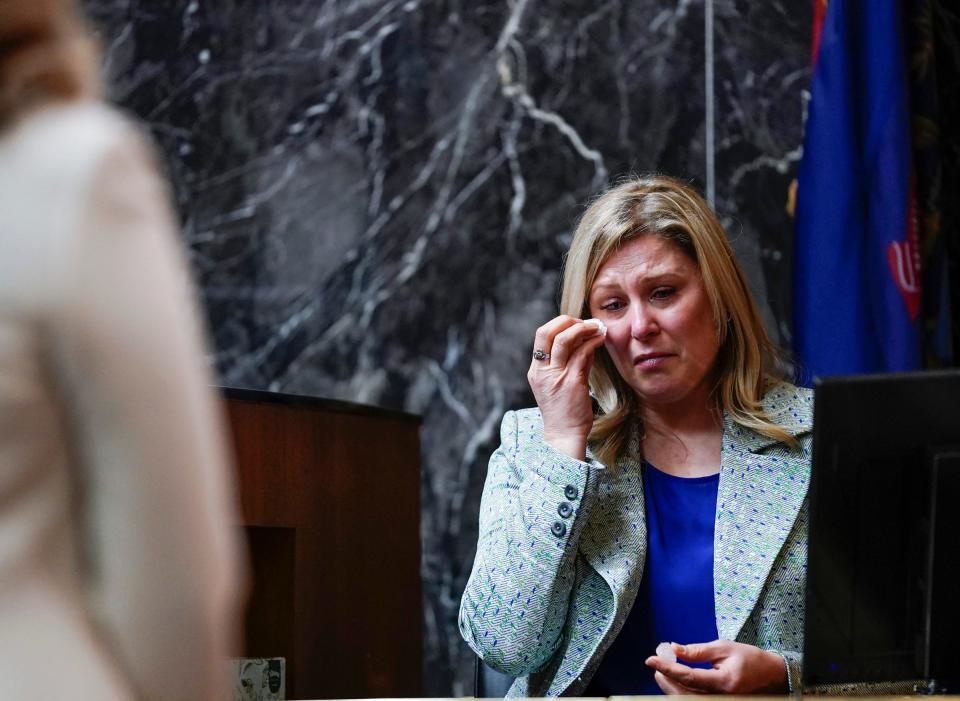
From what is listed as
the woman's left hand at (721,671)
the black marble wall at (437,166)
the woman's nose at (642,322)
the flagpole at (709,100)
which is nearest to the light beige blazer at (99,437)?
the woman's left hand at (721,671)

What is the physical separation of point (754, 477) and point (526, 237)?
1162mm

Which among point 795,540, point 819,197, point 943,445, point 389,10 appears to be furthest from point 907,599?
point 389,10

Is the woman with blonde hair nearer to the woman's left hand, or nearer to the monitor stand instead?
the woman's left hand

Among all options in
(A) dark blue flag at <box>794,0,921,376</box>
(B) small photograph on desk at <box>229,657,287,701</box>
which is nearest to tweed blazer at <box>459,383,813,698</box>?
(B) small photograph on desk at <box>229,657,287,701</box>

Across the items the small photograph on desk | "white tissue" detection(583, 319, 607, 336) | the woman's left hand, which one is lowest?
the small photograph on desk

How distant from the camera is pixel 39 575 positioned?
25.7 inches

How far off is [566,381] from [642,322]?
0.16m

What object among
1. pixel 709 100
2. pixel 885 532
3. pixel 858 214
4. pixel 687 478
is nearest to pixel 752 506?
pixel 687 478

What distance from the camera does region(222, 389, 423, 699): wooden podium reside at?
2061 mm

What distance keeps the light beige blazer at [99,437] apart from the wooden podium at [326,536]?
1.34m

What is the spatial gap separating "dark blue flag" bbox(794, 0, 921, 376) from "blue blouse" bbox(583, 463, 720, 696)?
0.96 metres

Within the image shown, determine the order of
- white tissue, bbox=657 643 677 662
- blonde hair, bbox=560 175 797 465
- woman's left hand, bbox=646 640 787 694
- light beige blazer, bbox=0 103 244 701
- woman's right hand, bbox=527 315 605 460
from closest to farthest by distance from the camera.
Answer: light beige blazer, bbox=0 103 244 701, woman's left hand, bbox=646 640 787 694, white tissue, bbox=657 643 677 662, woman's right hand, bbox=527 315 605 460, blonde hair, bbox=560 175 797 465

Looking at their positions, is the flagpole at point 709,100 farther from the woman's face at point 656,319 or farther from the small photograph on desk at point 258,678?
the small photograph on desk at point 258,678

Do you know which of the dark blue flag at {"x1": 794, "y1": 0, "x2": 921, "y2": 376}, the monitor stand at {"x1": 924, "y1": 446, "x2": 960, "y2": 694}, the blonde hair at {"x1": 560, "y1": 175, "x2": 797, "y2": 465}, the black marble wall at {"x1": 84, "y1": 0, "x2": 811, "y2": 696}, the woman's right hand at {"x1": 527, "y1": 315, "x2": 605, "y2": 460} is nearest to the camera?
the monitor stand at {"x1": 924, "y1": 446, "x2": 960, "y2": 694}
